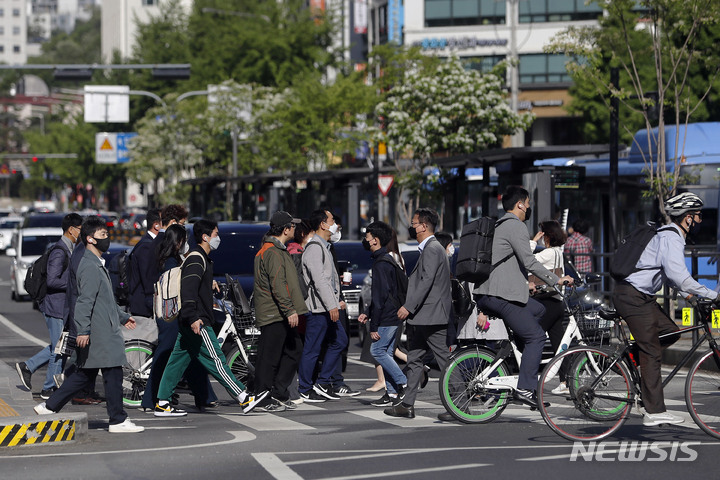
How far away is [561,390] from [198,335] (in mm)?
3403

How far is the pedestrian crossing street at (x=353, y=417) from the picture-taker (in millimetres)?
10930

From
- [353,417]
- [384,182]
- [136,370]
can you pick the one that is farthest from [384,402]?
[384,182]

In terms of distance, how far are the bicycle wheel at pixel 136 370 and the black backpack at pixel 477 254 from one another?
11.5 feet

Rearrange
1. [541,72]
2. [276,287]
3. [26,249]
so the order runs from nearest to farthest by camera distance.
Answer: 1. [276,287]
2. [26,249]
3. [541,72]

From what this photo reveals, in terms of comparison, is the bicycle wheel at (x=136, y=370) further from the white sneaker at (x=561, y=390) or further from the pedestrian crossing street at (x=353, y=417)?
the white sneaker at (x=561, y=390)

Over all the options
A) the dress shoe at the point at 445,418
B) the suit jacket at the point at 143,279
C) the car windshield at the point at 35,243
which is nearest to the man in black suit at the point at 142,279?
the suit jacket at the point at 143,279

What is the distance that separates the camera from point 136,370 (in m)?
12.6

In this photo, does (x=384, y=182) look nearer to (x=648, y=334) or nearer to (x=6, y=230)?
(x=648, y=334)

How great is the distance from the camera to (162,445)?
391 inches

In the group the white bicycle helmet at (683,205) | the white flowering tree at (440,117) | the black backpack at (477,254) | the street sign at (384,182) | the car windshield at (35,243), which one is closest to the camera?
the white bicycle helmet at (683,205)

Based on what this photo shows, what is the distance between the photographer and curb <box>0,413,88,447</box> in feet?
32.3

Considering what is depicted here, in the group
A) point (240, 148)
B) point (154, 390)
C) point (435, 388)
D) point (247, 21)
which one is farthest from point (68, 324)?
point (247, 21)

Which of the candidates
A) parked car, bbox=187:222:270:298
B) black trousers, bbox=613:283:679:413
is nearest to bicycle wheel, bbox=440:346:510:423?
black trousers, bbox=613:283:679:413

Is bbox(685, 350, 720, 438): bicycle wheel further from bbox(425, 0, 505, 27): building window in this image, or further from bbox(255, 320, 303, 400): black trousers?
bbox(425, 0, 505, 27): building window
